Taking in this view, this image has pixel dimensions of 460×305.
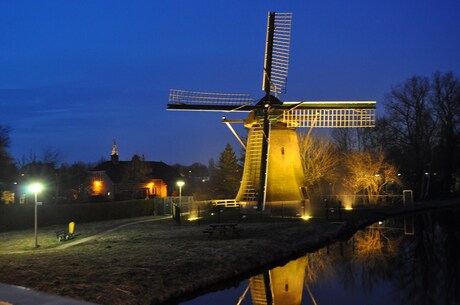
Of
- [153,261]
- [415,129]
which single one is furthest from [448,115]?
[153,261]

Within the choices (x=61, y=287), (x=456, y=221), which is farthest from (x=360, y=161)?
(x=61, y=287)

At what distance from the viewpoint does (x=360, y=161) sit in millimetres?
52844

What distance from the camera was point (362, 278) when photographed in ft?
50.6

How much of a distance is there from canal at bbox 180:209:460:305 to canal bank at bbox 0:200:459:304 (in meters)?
0.63

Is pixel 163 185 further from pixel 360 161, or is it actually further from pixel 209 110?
pixel 209 110

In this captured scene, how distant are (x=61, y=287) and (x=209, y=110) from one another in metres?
23.3

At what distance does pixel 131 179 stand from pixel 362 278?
52521mm

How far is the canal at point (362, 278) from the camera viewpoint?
42.0ft

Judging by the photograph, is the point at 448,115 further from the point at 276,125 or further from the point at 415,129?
the point at 276,125

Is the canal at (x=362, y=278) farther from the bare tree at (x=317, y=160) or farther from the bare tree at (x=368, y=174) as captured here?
the bare tree at (x=368, y=174)

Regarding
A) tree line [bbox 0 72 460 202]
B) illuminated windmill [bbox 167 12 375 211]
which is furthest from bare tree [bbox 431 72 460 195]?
illuminated windmill [bbox 167 12 375 211]

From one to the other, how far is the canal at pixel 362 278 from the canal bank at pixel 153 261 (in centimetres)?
63

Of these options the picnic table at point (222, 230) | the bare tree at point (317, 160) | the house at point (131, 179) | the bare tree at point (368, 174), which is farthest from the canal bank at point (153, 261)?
the house at point (131, 179)

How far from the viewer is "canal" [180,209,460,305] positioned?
1280cm
